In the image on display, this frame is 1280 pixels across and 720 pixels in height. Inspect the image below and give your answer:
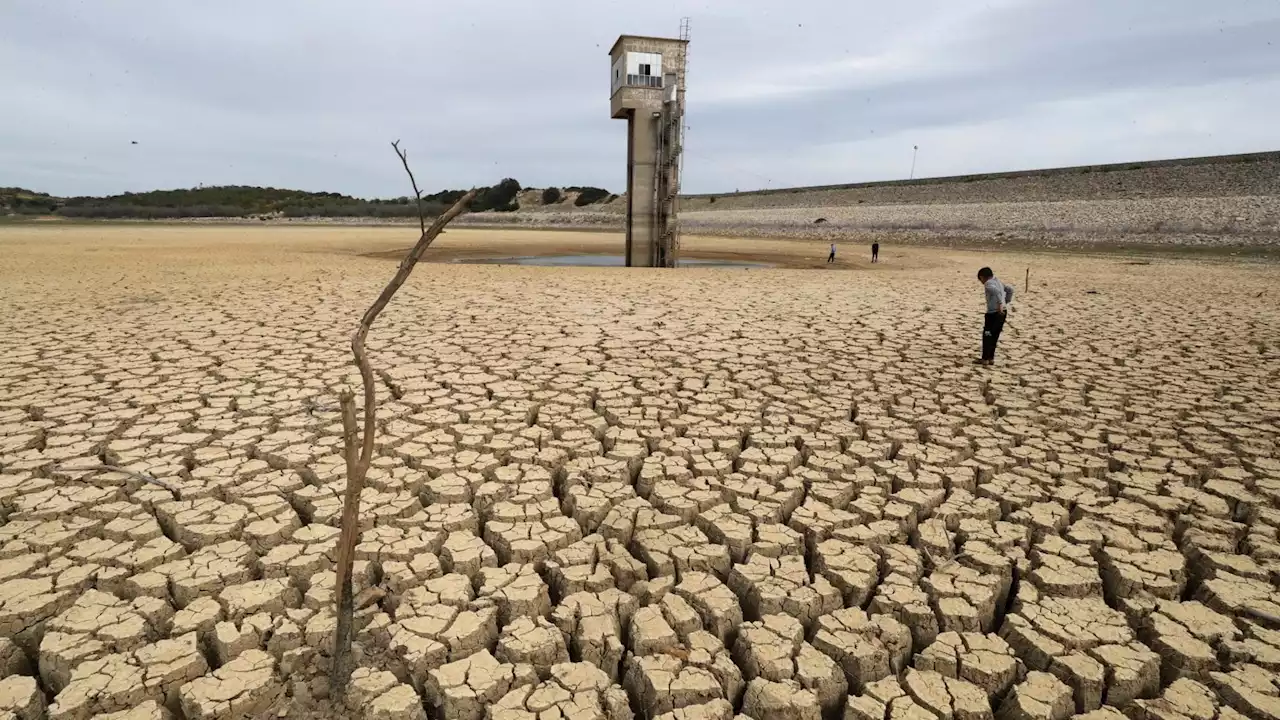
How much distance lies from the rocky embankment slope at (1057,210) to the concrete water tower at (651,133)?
1942cm

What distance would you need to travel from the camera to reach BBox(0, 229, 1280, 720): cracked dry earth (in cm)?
204

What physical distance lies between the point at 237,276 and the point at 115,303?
342 centimetres

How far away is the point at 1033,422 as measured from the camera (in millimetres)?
4277

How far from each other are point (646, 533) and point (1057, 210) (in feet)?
126

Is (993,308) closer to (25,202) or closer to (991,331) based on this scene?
(991,331)

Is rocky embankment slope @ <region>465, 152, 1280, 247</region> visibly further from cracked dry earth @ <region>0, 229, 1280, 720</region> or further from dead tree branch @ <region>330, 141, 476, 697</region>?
dead tree branch @ <region>330, 141, 476, 697</region>

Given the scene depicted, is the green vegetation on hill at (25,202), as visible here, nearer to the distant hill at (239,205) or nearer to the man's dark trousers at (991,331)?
the distant hill at (239,205)

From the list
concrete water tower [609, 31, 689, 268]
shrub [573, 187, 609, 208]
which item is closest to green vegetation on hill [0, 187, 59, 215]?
shrub [573, 187, 609, 208]

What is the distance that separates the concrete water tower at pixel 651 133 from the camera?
15234mm

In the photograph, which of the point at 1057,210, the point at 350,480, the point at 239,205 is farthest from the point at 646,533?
the point at 239,205

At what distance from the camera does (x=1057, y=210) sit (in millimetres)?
33375

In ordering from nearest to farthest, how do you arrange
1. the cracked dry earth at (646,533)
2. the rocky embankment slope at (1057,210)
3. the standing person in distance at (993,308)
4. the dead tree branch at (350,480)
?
1. the dead tree branch at (350,480)
2. the cracked dry earth at (646,533)
3. the standing person in distance at (993,308)
4. the rocky embankment slope at (1057,210)

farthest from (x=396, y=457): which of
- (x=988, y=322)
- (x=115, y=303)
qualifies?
(x=115, y=303)

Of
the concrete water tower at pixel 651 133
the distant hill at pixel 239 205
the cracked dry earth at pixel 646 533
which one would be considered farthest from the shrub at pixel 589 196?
the cracked dry earth at pixel 646 533
